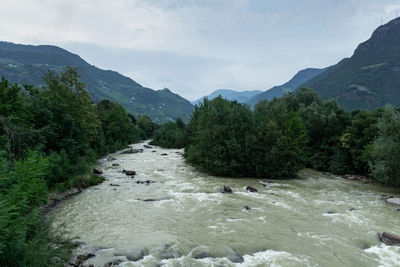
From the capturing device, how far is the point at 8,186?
1249 cm

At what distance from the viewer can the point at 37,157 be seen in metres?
19.3

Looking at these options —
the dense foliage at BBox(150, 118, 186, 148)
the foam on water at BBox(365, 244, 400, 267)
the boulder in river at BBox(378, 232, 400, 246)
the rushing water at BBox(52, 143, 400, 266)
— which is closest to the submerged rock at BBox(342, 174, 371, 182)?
the rushing water at BBox(52, 143, 400, 266)

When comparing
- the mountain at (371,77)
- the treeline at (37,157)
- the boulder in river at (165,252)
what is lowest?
the boulder in river at (165,252)

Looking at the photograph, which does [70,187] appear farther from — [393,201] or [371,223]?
[393,201]

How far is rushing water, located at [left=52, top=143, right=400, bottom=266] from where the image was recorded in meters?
11.6

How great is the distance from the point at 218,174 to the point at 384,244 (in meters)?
22.2

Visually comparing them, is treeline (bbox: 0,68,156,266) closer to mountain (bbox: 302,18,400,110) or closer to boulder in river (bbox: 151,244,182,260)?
boulder in river (bbox: 151,244,182,260)

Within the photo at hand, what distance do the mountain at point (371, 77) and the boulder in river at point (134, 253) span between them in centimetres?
15121

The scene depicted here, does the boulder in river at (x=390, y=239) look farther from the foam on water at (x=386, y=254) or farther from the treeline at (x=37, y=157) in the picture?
the treeline at (x=37, y=157)

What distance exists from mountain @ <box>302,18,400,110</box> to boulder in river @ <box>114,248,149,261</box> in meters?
151

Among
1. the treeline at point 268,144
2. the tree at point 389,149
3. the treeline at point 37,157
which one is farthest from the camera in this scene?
the treeline at point 268,144

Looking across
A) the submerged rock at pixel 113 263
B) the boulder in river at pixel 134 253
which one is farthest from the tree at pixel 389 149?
the submerged rock at pixel 113 263

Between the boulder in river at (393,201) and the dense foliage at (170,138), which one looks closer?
the boulder in river at (393,201)

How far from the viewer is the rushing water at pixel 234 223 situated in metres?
11.6
